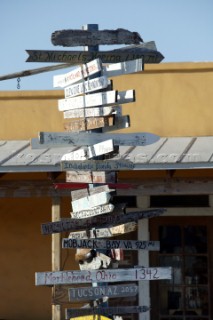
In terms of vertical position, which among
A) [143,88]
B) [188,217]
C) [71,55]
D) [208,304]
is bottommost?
[208,304]

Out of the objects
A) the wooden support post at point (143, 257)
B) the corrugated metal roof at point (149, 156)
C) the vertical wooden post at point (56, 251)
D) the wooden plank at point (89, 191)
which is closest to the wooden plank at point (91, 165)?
the wooden plank at point (89, 191)

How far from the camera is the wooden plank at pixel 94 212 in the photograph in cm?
771

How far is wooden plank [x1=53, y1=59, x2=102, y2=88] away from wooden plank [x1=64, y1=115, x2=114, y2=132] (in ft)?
1.13

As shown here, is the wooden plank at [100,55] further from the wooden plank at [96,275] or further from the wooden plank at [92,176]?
the wooden plank at [96,275]

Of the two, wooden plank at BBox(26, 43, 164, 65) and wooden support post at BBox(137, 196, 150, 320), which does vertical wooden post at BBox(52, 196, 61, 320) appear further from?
wooden plank at BBox(26, 43, 164, 65)

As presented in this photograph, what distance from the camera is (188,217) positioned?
13875 millimetres

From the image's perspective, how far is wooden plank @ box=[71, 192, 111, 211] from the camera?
7691mm

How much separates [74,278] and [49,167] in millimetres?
4411

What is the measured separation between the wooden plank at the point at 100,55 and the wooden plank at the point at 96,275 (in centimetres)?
170

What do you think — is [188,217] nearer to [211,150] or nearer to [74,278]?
[211,150]

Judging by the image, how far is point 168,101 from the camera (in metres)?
14.0

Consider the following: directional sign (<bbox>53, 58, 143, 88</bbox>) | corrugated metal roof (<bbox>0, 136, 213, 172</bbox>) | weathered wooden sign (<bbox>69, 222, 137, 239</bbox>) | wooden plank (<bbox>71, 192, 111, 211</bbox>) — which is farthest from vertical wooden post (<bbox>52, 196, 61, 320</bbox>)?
directional sign (<bbox>53, 58, 143, 88</bbox>)

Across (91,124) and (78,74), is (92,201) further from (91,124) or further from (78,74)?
(78,74)

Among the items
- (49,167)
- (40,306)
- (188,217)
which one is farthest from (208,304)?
(49,167)
